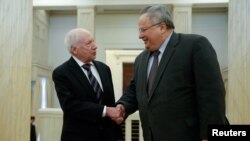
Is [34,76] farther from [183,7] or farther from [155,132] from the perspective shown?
[155,132]

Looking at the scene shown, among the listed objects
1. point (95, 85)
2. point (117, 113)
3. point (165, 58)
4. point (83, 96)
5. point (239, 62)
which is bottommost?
point (117, 113)

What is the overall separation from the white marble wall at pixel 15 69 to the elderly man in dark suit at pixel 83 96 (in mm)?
3842

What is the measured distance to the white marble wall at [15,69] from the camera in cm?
700

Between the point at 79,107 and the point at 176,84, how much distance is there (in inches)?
39.1

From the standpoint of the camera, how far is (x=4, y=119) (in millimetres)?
6973

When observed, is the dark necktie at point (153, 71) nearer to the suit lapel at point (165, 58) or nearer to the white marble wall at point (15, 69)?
the suit lapel at point (165, 58)

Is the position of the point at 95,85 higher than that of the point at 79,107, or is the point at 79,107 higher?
the point at 95,85

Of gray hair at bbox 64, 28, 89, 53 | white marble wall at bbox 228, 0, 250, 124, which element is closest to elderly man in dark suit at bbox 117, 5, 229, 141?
gray hair at bbox 64, 28, 89, 53

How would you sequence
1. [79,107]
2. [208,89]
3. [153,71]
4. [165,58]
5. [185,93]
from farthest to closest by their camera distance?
[79,107]
[153,71]
[165,58]
[185,93]
[208,89]

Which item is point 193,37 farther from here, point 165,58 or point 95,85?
point 95,85

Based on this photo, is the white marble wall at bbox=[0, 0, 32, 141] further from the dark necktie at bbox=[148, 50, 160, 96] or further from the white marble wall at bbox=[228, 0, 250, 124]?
the dark necktie at bbox=[148, 50, 160, 96]

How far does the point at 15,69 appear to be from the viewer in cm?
729

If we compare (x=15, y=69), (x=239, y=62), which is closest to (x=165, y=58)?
(x=239, y=62)

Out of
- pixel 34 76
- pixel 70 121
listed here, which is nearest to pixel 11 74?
pixel 70 121
